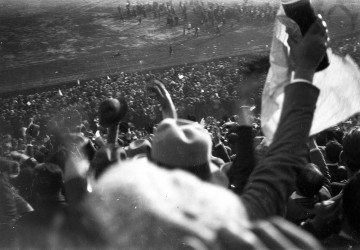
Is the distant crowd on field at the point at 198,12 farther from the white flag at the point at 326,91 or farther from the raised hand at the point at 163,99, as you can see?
the white flag at the point at 326,91

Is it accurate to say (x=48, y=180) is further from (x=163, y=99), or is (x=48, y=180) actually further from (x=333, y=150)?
(x=333, y=150)

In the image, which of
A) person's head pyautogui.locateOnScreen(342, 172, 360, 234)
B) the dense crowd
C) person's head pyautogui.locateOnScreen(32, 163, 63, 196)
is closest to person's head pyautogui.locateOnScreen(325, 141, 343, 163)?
the dense crowd

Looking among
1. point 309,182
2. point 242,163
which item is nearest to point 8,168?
point 242,163

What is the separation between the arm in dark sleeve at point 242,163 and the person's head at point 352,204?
→ 27 centimetres

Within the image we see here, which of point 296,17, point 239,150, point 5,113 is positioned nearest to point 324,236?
point 239,150

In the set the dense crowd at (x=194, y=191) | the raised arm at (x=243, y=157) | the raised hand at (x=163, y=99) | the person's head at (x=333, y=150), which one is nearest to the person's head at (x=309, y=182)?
the dense crowd at (x=194, y=191)

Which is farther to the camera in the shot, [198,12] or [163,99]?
[198,12]

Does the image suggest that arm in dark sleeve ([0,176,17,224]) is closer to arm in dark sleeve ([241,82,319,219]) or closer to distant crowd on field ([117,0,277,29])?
arm in dark sleeve ([241,82,319,219])

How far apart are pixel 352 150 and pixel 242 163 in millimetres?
609

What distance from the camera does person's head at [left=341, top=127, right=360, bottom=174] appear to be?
1.88 metres

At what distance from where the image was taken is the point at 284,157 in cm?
94

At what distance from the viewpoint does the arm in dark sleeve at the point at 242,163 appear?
→ 4.66 ft

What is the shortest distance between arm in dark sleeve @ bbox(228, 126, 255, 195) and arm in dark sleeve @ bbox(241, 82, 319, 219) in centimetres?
42

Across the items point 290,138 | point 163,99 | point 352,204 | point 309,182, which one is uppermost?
point 290,138
